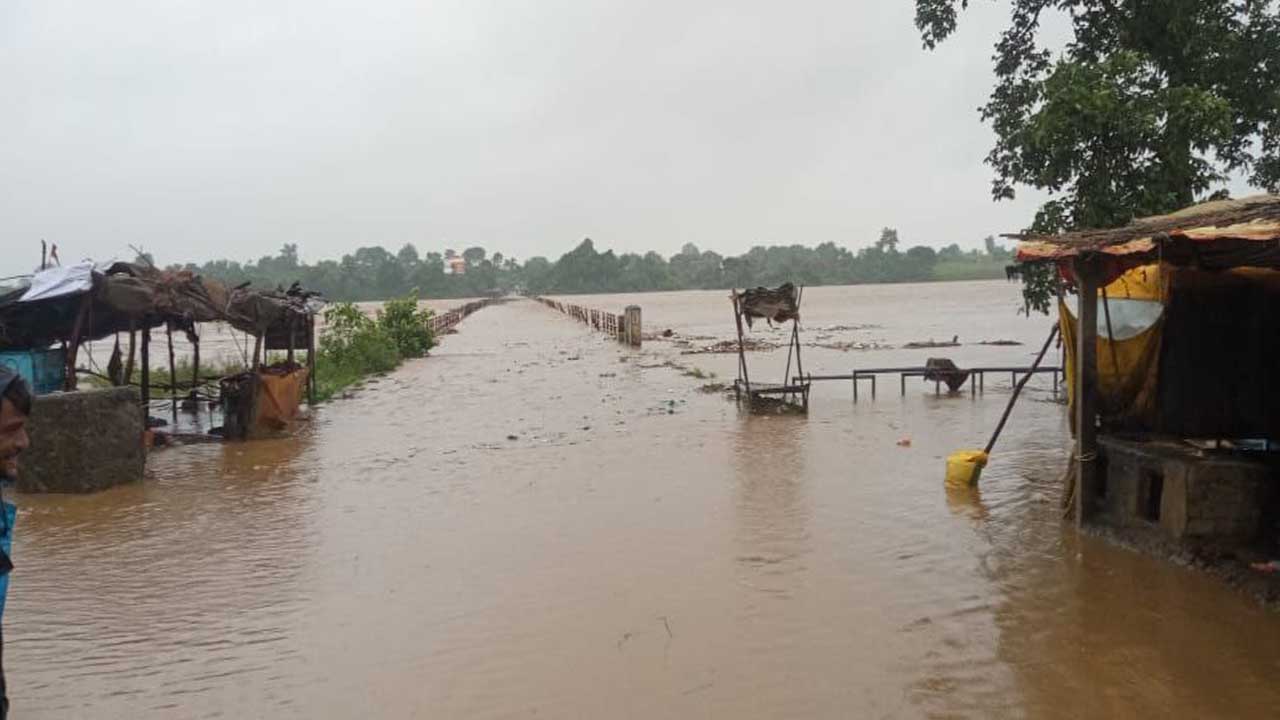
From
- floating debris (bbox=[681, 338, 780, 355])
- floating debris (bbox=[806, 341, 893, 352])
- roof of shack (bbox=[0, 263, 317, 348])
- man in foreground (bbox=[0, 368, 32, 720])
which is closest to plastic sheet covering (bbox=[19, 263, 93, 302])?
roof of shack (bbox=[0, 263, 317, 348])

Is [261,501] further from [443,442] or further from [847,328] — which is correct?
[847,328]

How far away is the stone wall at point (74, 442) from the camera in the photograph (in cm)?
948

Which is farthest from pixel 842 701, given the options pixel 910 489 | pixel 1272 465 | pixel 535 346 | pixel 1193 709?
pixel 535 346

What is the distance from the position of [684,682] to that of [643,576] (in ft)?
6.07

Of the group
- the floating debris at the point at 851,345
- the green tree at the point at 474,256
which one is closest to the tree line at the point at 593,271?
the green tree at the point at 474,256

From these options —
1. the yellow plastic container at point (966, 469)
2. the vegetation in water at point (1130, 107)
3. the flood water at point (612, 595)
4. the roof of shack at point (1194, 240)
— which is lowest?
the flood water at point (612, 595)

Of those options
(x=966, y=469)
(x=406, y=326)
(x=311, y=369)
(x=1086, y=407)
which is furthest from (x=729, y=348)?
(x=1086, y=407)

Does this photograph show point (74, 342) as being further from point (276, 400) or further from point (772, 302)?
point (772, 302)

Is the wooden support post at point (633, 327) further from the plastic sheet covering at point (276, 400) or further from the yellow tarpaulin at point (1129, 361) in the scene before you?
the yellow tarpaulin at point (1129, 361)

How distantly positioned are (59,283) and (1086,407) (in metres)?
12.2

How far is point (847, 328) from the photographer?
46.7 meters

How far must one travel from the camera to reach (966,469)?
9.22 meters

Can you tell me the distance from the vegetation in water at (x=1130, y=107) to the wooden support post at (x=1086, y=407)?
12.5 feet

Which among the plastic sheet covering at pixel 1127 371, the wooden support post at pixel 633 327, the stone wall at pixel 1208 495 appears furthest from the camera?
the wooden support post at pixel 633 327
